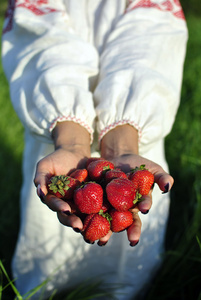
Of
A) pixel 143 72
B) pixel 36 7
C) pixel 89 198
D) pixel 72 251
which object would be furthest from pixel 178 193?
pixel 89 198

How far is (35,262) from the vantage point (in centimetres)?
181

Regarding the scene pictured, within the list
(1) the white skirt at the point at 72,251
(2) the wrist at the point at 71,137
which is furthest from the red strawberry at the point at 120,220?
(1) the white skirt at the point at 72,251

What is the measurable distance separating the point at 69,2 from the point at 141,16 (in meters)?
0.33

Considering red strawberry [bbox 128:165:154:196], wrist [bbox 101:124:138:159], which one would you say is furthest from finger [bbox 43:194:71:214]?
wrist [bbox 101:124:138:159]

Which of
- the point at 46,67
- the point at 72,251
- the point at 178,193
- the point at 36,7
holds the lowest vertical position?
the point at 178,193

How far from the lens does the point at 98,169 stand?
1194mm

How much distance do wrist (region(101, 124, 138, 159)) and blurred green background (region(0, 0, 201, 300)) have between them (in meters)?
0.39

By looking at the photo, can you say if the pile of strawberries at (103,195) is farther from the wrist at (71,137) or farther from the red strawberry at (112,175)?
the wrist at (71,137)

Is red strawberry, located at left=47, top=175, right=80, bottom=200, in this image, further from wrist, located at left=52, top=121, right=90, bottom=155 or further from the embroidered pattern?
the embroidered pattern

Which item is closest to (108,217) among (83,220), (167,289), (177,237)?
(83,220)

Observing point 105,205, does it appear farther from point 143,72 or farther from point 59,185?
point 143,72

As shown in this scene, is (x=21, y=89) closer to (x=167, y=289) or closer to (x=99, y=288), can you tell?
(x=99, y=288)

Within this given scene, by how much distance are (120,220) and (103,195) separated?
0.36 feet

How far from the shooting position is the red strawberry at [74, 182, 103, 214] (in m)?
1.10
